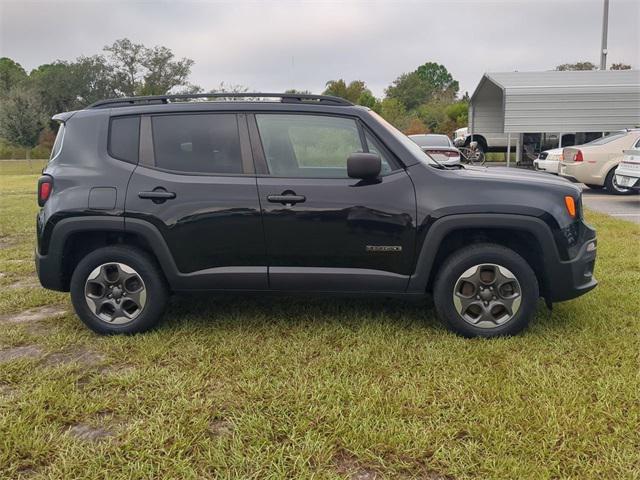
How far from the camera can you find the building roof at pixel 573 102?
59.0 ft

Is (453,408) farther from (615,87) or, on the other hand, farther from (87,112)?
(615,87)

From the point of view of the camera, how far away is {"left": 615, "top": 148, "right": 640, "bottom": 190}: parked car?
33.7 ft

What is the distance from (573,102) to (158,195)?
1810 centimetres

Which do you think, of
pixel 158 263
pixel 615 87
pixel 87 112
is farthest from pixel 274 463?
pixel 615 87

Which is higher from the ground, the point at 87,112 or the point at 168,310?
the point at 87,112

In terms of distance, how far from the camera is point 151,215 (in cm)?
371

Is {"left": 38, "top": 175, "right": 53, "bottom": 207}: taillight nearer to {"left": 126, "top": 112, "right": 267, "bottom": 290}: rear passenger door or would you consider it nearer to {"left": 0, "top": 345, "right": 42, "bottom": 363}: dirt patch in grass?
{"left": 126, "top": 112, "right": 267, "bottom": 290}: rear passenger door

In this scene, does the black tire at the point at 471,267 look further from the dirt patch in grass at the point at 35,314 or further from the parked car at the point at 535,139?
the parked car at the point at 535,139

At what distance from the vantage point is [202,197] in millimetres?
3688

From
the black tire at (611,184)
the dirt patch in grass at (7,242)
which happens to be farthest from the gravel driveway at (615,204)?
the dirt patch in grass at (7,242)

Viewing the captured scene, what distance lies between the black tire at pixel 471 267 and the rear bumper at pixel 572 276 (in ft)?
0.46

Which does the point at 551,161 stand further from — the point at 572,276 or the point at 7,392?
the point at 7,392

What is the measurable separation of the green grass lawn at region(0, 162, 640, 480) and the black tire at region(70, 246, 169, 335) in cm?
12

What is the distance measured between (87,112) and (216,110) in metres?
1.03
